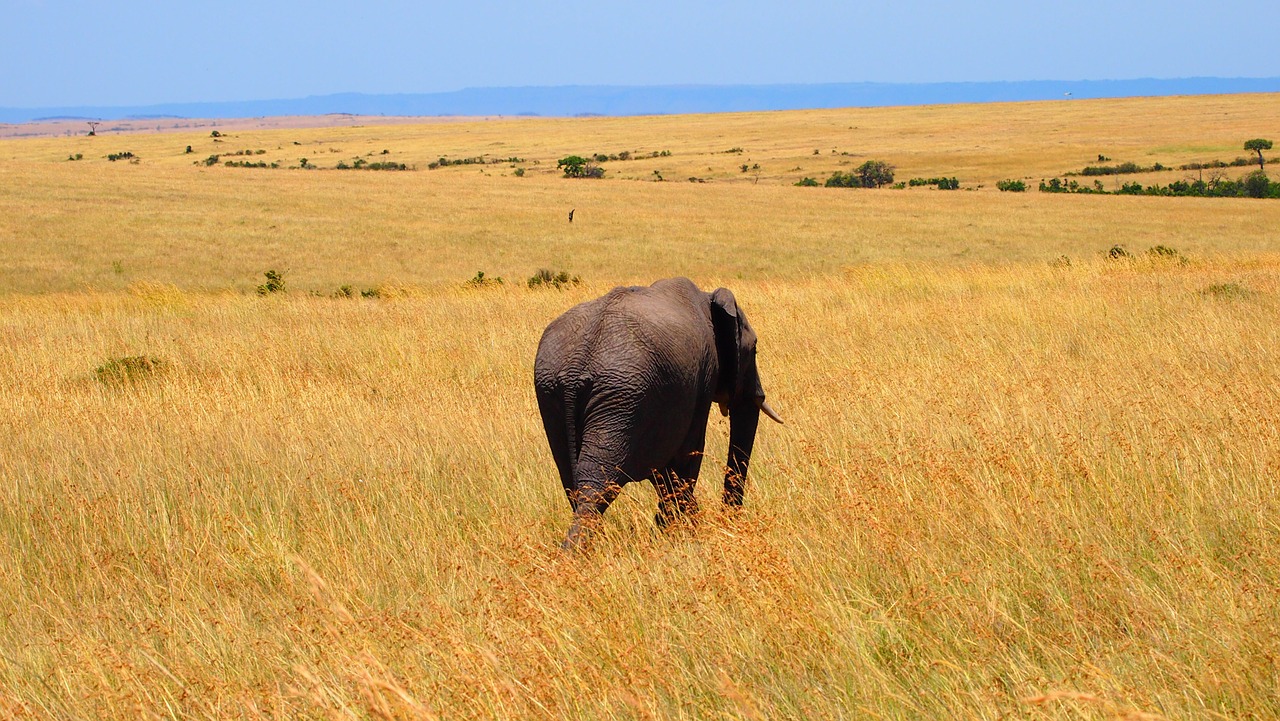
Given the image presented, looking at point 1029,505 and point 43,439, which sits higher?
point 1029,505

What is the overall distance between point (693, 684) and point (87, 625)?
8.56 feet

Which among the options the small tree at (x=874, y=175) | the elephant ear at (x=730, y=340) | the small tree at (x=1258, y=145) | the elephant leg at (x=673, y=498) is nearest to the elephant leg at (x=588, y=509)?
the elephant leg at (x=673, y=498)

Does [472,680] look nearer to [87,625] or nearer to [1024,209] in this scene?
[87,625]

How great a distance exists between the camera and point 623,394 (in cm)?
465

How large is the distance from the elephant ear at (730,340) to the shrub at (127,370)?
758 centimetres

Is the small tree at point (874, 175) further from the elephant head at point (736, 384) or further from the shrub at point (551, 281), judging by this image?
the elephant head at point (736, 384)

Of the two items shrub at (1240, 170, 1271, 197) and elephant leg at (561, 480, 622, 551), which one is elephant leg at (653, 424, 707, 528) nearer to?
elephant leg at (561, 480, 622, 551)

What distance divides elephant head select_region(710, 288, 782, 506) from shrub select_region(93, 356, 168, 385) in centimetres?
753

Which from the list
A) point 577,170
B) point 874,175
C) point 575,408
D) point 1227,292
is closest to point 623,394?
point 575,408

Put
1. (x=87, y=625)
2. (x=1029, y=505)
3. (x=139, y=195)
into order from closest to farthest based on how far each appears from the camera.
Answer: (x=87, y=625) → (x=1029, y=505) → (x=139, y=195)

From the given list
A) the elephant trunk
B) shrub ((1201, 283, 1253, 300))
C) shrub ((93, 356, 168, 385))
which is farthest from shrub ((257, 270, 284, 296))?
the elephant trunk

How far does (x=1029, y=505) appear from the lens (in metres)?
4.84

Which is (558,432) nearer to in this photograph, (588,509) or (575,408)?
(575,408)

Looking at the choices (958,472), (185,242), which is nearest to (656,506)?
(958,472)
